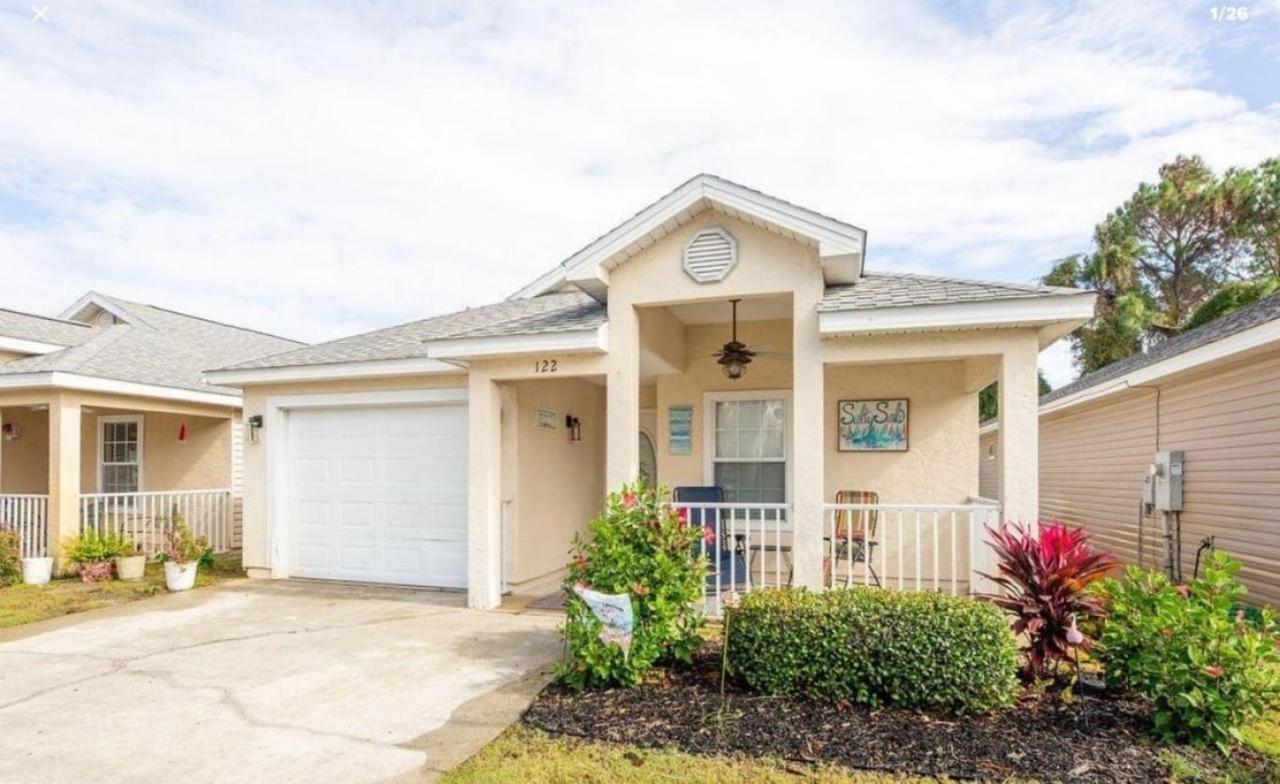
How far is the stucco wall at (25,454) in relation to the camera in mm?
12859

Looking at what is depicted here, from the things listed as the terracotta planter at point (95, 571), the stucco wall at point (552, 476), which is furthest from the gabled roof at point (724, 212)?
the terracotta planter at point (95, 571)

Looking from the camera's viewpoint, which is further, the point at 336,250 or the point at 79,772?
the point at 336,250

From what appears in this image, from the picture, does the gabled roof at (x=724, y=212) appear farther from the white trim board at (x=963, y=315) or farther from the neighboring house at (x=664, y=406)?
the white trim board at (x=963, y=315)

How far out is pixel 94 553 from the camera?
9.65 m

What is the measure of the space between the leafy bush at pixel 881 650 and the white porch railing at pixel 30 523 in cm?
1051

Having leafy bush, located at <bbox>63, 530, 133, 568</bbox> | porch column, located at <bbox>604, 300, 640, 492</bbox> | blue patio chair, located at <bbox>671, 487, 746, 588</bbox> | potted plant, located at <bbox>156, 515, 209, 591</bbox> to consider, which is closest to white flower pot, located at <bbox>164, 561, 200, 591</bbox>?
potted plant, located at <bbox>156, 515, 209, 591</bbox>

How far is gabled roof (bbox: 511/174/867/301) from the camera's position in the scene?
6344 mm

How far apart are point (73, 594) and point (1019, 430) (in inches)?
431

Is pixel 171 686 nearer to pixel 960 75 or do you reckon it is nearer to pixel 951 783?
pixel 951 783

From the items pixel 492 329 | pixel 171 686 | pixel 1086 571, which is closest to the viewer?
pixel 1086 571

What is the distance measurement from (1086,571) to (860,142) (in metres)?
7.82

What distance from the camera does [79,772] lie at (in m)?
3.73

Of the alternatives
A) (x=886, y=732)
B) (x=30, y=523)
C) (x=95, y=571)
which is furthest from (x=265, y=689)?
(x=30, y=523)

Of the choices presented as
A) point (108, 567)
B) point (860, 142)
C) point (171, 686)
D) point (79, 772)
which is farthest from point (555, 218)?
point (79, 772)
